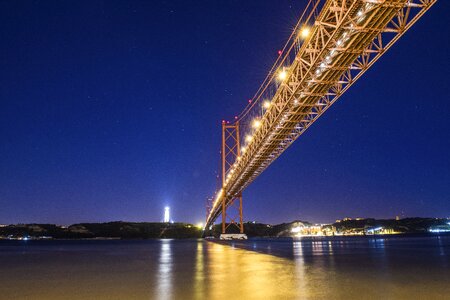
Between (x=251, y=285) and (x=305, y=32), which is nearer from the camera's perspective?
(x=251, y=285)

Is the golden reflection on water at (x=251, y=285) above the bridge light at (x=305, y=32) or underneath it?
underneath

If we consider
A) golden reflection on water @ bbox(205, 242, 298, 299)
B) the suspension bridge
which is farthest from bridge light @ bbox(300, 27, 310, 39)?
golden reflection on water @ bbox(205, 242, 298, 299)

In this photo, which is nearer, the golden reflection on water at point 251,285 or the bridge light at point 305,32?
the golden reflection on water at point 251,285

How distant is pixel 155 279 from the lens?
31.3ft

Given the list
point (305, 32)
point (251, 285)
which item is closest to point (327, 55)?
point (305, 32)

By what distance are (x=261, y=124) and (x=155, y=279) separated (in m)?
23.7

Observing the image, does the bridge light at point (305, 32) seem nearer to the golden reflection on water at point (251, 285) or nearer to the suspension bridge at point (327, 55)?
the suspension bridge at point (327, 55)

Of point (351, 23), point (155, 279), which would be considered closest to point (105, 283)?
point (155, 279)

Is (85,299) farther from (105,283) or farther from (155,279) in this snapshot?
(155,279)

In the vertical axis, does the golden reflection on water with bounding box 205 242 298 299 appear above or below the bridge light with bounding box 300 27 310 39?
below

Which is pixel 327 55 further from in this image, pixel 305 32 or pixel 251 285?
pixel 251 285

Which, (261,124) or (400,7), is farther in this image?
(261,124)

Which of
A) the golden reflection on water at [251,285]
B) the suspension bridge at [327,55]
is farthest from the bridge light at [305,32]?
the golden reflection on water at [251,285]

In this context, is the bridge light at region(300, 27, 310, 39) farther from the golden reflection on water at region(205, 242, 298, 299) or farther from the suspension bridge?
the golden reflection on water at region(205, 242, 298, 299)
